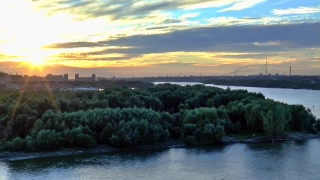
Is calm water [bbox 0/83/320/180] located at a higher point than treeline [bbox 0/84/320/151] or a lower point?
lower

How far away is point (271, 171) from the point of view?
12367mm

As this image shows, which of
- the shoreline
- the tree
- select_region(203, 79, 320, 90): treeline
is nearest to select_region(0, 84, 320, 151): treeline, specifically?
the tree

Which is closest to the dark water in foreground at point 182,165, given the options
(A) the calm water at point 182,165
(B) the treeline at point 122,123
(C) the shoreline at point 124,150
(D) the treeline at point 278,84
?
(A) the calm water at point 182,165

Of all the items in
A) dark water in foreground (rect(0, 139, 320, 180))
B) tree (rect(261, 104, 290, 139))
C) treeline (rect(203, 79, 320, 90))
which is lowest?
dark water in foreground (rect(0, 139, 320, 180))

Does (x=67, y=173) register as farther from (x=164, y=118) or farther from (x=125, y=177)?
(x=164, y=118)

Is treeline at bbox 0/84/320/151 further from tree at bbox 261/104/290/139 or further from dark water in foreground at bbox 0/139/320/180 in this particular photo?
dark water in foreground at bbox 0/139/320/180

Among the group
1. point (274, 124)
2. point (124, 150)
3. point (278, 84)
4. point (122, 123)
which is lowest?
point (124, 150)

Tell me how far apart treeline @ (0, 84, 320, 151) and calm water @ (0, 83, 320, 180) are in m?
0.98

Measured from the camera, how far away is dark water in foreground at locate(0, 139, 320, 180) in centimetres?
1191

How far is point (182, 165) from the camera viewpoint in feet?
43.2

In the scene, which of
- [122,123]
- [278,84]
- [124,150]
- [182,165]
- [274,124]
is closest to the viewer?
[182,165]

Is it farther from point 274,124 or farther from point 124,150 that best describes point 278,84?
point 124,150

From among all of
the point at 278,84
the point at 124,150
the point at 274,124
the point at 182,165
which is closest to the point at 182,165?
the point at 182,165

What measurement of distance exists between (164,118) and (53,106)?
221 inches
